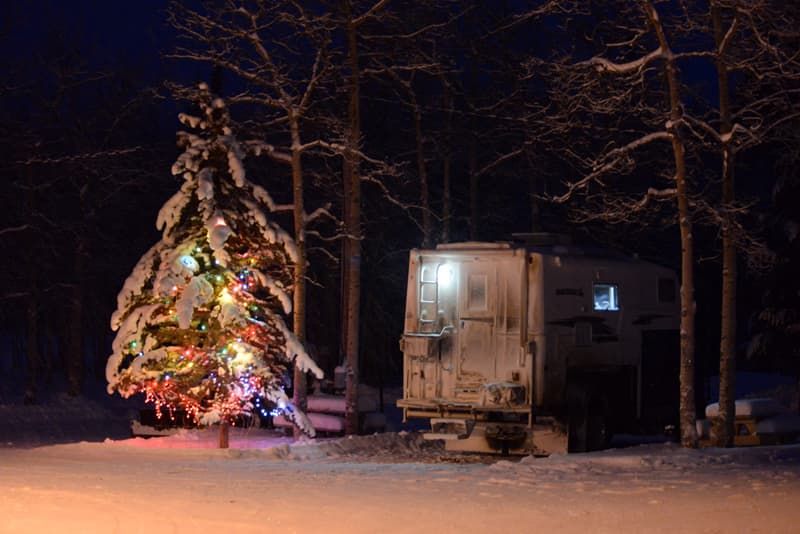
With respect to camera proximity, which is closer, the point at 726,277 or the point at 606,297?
the point at 726,277

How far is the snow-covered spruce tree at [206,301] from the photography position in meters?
18.7

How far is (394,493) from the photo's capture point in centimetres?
1206

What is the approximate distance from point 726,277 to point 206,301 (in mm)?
8475

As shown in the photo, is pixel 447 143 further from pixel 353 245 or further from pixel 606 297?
pixel 606 297

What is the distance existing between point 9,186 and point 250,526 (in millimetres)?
29743

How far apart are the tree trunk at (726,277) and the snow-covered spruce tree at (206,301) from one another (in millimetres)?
6795

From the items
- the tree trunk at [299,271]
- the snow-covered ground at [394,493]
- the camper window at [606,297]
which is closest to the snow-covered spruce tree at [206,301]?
the snow-covered ground at [394,493]

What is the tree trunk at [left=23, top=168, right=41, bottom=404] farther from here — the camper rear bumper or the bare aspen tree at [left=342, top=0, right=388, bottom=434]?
the camper rear bumper

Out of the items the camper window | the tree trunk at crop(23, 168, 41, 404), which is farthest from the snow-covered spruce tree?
the tree trunk at crop(23, 168, 41, 404)

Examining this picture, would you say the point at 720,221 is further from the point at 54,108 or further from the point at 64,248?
the point at 64,248

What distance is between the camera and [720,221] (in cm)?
1866

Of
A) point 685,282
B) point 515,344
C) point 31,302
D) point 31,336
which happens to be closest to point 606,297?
point 685,282

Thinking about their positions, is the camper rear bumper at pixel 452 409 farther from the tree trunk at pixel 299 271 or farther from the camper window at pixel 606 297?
the tree trunk at pixel 299 271

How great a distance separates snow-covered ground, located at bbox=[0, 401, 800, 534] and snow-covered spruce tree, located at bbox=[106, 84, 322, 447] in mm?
1579
